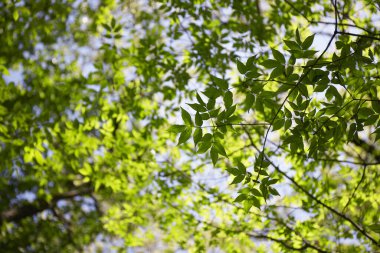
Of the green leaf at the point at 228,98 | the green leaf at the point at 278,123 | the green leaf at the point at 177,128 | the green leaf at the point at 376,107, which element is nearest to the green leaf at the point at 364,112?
the green leaf at the point at 376,107

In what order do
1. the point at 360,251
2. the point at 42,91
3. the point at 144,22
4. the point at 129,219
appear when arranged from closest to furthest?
the point at 360,251
the point at 129,219
the point at 42,91
the point at 144,22

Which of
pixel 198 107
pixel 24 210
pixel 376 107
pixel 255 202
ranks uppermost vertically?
pixel 24 210

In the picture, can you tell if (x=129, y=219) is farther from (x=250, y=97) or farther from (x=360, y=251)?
(x=250, y=97)

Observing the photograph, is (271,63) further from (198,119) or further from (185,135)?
(185,135)

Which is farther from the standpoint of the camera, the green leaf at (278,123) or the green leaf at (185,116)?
the green leaf at (278,123)

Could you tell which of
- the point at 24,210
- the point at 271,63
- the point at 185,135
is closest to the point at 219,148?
the point at 185,135

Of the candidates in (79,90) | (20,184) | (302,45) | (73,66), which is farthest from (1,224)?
(302,45)

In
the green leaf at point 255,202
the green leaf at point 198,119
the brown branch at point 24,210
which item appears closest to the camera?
the green leaf at point 198,119

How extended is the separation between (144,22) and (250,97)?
15.8 ft

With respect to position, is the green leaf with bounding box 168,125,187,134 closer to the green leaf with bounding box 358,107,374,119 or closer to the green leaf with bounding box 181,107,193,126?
the green leaf with bounding box 181,107,193,126

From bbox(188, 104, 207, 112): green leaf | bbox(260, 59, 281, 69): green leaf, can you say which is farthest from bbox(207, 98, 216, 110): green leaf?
bbox(260, 59, 281, 69): green leaf

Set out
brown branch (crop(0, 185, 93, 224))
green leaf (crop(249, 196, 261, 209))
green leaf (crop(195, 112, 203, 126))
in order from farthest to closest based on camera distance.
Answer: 1. brown branch (crop(0, 185, 93, 224))
2. green leaf (crop(249, 196, 261, 209))
3. green leaf (crop(195, 112, 203, 126))

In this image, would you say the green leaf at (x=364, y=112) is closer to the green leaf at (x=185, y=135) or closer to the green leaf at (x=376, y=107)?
the green leaf at (x=376, y=107)

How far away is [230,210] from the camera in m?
4.15
